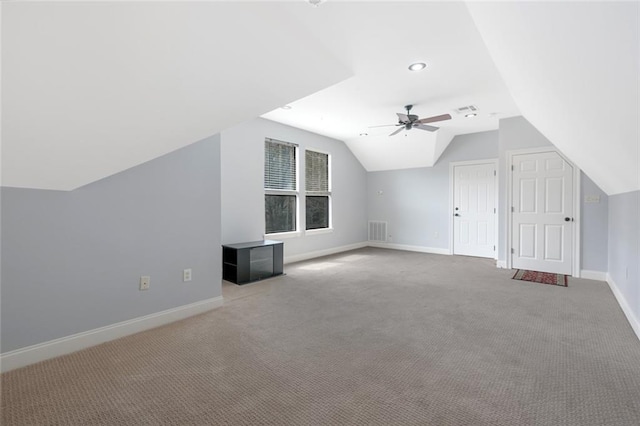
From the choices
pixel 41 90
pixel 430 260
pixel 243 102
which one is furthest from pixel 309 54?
pixel 430 260

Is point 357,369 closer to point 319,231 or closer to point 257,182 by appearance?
point 257,182

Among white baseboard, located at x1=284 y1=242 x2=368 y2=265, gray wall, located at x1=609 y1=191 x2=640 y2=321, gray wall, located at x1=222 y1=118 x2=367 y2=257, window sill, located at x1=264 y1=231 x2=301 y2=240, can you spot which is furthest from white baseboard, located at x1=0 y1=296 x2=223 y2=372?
gray wall, located at x1=609 y1=191 x2=640 y2=321

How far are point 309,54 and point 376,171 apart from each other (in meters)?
5.70

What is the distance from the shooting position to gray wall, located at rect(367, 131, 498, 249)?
642 centimetres

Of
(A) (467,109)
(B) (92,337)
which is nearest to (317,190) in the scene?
(A) (467,109)

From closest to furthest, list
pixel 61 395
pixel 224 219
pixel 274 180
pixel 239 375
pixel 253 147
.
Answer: pixel 61 395 → pixel 239 375 → pixel 224 219 → pixel 253 147 → pixel 274 180

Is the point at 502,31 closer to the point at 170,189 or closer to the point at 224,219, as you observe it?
the point at 170,189

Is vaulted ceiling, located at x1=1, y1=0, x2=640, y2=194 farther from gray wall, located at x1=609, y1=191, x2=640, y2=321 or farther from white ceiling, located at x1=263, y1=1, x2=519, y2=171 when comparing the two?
gray wall, located at x1=609, y1=191, x2=640, y2=321

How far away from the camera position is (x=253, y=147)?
5137 mm

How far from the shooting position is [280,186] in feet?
18.8

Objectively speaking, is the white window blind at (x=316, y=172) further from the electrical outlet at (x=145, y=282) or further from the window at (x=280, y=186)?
the electrical outlet at (x=145, y=282)

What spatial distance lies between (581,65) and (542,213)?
410 cm

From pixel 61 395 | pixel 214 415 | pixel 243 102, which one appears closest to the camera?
pixel 214 415

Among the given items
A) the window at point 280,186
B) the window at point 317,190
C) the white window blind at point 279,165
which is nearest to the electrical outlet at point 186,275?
the window at point 280,186
